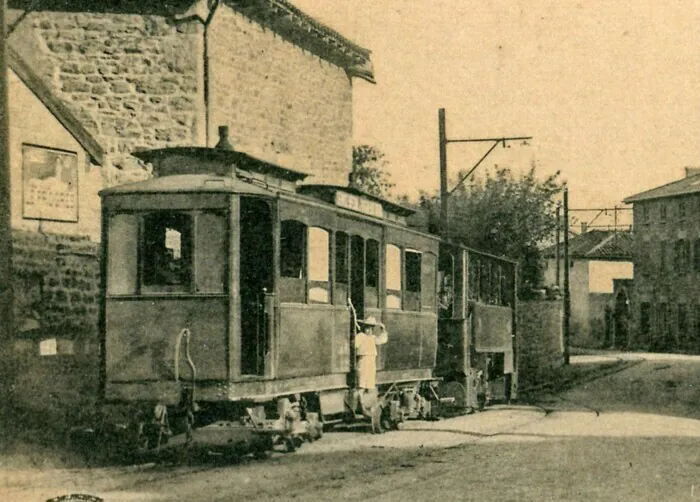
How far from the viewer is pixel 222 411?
1194 cm

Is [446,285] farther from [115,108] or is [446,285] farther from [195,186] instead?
[195,186]

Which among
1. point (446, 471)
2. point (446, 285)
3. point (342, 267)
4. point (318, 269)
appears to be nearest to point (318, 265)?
point (318, 269)

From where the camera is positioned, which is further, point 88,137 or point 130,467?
point 88,137

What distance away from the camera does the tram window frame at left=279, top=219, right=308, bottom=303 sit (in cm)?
1245

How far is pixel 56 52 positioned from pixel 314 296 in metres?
8.18

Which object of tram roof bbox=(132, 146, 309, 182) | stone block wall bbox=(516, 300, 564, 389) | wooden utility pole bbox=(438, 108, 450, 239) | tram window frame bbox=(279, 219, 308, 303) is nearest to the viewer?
tram window frame bbox=(279, 219, 308, 303)

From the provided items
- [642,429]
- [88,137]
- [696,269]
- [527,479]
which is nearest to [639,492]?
[527,479]

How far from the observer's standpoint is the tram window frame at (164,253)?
12.0 m

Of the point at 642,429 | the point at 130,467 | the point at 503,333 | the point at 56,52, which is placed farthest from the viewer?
the point at 503,333

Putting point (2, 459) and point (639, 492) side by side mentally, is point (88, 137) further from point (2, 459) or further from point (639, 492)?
point (639, 492)

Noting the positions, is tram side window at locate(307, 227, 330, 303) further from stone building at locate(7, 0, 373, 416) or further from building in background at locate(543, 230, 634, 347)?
building in background at locate(543, 230, 634, 347)

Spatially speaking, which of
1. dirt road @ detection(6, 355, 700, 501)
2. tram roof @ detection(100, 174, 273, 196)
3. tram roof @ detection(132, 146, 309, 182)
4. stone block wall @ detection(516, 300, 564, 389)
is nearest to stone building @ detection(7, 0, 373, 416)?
tram roof @ detection(132, 146, 309, 182)

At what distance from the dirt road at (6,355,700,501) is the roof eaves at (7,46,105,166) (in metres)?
5.52

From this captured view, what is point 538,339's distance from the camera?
3616cm
